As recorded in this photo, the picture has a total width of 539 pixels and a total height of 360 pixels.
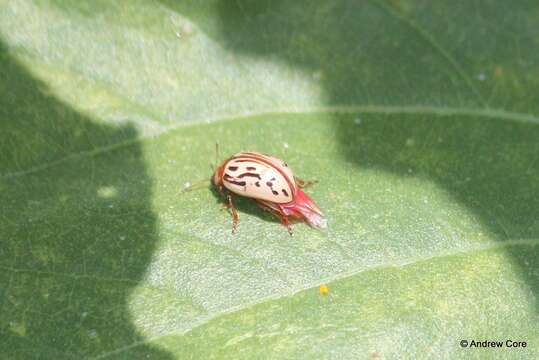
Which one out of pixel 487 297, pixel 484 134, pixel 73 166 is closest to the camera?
pixel 487 297

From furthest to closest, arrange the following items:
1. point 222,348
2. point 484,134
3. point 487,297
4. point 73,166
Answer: point 484,134
point 73,166
point 487,297
point 222,348

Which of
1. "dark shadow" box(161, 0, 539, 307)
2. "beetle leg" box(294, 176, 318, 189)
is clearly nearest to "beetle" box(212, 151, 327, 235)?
"beetle leg" box(294, 176, 318, 189)

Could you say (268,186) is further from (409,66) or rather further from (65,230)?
(409,66)

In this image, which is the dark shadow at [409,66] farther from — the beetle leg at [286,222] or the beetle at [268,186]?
the beetle leg at [286,222]

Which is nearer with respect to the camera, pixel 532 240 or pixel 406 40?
pixel 532 240

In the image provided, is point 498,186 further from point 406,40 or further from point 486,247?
point 406,40

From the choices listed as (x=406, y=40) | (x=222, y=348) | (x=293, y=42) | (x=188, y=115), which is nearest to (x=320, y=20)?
(x=293, y=42)

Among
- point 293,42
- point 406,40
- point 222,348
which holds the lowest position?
point 222,348
